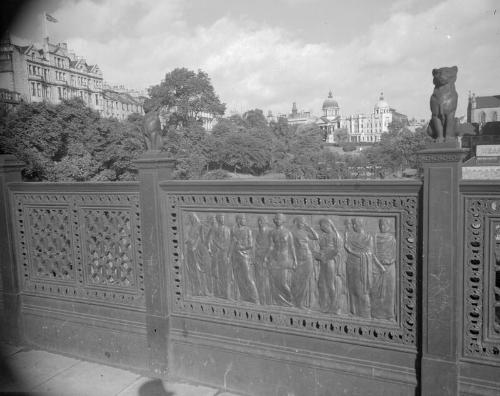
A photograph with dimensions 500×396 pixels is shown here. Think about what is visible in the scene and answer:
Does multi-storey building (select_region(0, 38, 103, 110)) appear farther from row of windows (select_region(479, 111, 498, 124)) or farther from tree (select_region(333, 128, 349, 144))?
tree (select_region(333, 128, 349, 144))

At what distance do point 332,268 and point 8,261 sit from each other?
4189 millimetres

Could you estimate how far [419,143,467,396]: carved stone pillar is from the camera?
3445mm

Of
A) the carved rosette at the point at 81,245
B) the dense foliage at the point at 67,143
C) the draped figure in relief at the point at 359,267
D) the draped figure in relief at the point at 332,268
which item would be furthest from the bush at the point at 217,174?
the draped figure in relief at the point at 359,267

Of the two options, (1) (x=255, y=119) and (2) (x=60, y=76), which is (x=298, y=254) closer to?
(2) (x=60, y=76)

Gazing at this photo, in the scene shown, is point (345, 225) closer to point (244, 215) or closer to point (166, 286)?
point (244, 215)

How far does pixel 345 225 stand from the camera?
155 inches

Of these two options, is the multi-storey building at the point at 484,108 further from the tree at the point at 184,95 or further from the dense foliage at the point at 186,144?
the tree at the point at 184,95

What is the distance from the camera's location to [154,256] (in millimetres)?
4766

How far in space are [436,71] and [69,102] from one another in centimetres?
3788

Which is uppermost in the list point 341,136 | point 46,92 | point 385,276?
point 46,92

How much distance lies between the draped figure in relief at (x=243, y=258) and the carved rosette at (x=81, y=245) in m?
1.12

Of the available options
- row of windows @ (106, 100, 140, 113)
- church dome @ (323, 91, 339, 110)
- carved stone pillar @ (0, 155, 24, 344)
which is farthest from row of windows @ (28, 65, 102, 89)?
church dome @ (323, 91, 339, 110)

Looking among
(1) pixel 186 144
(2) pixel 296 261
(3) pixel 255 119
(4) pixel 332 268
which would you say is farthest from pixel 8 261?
(3) pixel 255 119

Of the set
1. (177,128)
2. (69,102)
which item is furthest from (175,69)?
(69,102)
